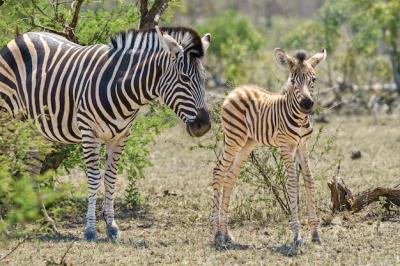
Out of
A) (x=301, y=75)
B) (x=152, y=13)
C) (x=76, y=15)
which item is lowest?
(x=301, y=75)

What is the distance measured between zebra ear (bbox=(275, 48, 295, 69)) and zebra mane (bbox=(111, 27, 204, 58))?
32.5 inches

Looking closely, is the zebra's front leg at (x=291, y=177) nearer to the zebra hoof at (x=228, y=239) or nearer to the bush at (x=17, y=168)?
the zebra hoof at (x=228, y=239)

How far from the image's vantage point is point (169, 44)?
932 cm

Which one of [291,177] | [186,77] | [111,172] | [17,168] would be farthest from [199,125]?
[17,168]

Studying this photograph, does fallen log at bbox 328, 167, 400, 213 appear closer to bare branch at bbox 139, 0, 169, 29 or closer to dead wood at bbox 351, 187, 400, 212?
dead wood at bbox 351, 187, 400, 212

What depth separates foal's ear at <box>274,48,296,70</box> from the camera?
9.21 metres

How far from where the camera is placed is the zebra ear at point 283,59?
921 centimetres

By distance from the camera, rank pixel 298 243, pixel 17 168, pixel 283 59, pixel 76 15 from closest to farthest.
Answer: pixel 17 168 → pixel 298 243 → pixel 283 59 → pixel 76 15

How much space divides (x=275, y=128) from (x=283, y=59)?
831mm

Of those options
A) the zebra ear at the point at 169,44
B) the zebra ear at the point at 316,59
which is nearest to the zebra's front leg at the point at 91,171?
the zebra ear at the point at 169,44

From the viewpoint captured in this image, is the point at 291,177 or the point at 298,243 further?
the point at 291,177

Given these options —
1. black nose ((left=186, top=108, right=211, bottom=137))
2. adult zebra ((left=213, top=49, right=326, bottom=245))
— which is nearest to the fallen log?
adult zebra ((left=213, top=49, right=326, bottom=245))

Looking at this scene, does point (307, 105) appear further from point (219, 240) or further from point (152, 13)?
point (152, 13)

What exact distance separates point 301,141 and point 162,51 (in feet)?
6.03
